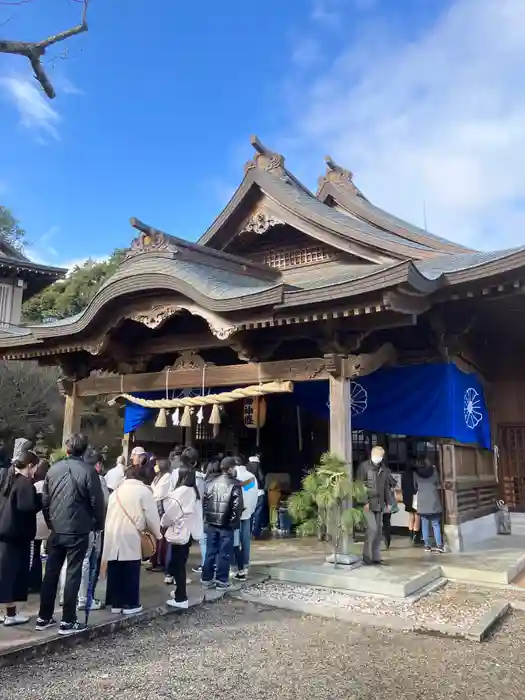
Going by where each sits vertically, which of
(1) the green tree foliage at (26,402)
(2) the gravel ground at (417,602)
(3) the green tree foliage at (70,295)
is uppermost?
(3) the green tree foliage at (70,295)

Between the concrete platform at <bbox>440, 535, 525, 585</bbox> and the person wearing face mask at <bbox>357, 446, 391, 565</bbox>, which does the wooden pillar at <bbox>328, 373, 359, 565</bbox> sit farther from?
the concrete platform at <bbox>440, 535, 525, 585</bbox>

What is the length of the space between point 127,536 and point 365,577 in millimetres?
3188

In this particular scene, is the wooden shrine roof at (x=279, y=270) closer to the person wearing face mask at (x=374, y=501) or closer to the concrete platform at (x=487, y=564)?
the person wearing face mask at (x=374, y=501)

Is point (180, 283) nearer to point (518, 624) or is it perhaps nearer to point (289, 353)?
point (289, 353)

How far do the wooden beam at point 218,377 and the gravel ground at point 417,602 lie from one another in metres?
2.90

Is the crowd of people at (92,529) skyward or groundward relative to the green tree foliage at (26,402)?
groundward

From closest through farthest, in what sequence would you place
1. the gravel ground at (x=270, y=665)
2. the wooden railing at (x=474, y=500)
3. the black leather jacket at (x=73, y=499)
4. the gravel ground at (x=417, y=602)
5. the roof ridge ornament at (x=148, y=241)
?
the gravel ground at (x=270, y=665)
the black leather jacket at (x=73, y=499)
the gravel ground at (x=417, y=602)
the roof ridge ornament at (x=148, y=241)
the wooden railing at (x=474, y=500)

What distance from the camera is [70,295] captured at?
2992 centimetres

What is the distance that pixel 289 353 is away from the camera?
1001 centimetres

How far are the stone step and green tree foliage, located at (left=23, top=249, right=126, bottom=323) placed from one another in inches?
959

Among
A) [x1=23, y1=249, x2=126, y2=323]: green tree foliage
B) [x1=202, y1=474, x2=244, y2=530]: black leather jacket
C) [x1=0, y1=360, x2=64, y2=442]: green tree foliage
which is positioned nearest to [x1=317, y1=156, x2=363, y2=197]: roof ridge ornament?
[x1=202, y1=474, x2=244, y2=530]: black leather jacket

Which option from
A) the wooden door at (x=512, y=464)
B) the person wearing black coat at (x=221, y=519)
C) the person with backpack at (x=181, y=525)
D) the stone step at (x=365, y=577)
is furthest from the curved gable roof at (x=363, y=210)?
the person with backpack at (x=181, y=525)

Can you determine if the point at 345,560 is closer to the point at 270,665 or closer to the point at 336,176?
the point at 270,665

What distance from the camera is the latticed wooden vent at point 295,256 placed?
11.5 meters
